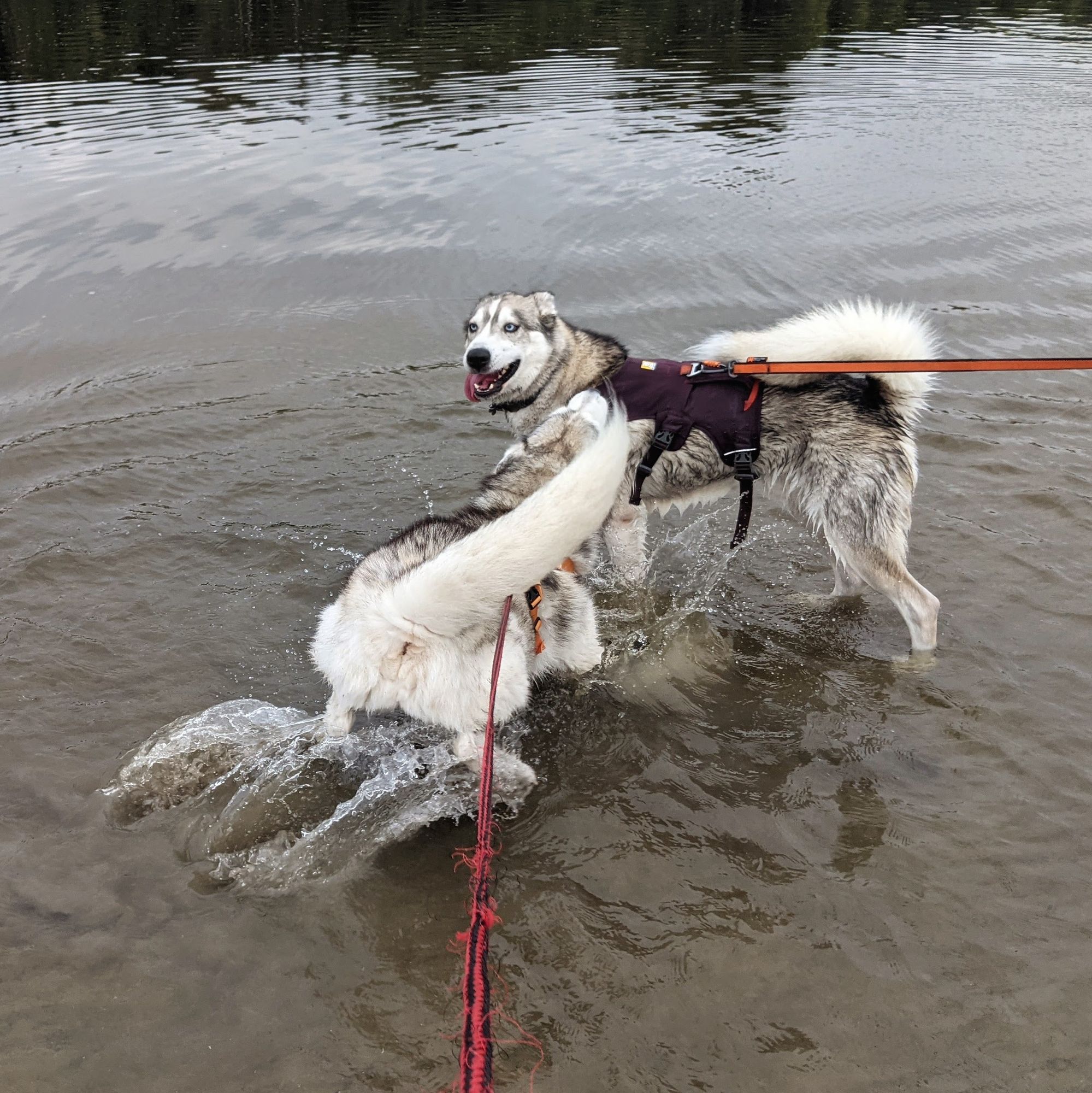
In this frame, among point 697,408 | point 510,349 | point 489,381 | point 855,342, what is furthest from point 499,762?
point 855,342

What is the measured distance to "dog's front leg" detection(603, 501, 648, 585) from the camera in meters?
4.96

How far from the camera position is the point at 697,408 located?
182 inches

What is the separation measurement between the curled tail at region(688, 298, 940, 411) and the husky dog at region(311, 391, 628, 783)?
4.00 feet

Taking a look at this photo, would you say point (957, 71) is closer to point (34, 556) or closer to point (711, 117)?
point (711, 117)

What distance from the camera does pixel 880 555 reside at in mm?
4488

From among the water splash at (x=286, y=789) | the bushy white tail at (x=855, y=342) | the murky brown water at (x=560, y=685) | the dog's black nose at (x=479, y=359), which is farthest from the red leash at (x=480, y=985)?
the dog's black nose at (x=479, y=359)

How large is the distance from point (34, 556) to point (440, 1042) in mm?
4038

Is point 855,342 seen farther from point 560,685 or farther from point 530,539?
point 530,539

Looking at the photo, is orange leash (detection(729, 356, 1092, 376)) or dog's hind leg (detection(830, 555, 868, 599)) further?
dog's hind leg (detection(830, 555, 868, 599))

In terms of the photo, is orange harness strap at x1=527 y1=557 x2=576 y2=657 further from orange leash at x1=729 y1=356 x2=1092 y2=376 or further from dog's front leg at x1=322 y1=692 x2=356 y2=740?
orange leash at x1=729 y1=356 x2=1092 y2=376

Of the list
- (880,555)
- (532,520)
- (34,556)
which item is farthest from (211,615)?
(880,555)

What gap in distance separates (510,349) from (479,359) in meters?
0.21

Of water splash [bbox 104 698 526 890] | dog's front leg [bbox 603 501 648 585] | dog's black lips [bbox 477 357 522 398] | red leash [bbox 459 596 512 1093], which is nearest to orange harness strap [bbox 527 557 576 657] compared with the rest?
water splash [bbox 104 698 526 890]

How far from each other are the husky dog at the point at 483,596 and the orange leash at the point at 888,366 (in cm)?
100
